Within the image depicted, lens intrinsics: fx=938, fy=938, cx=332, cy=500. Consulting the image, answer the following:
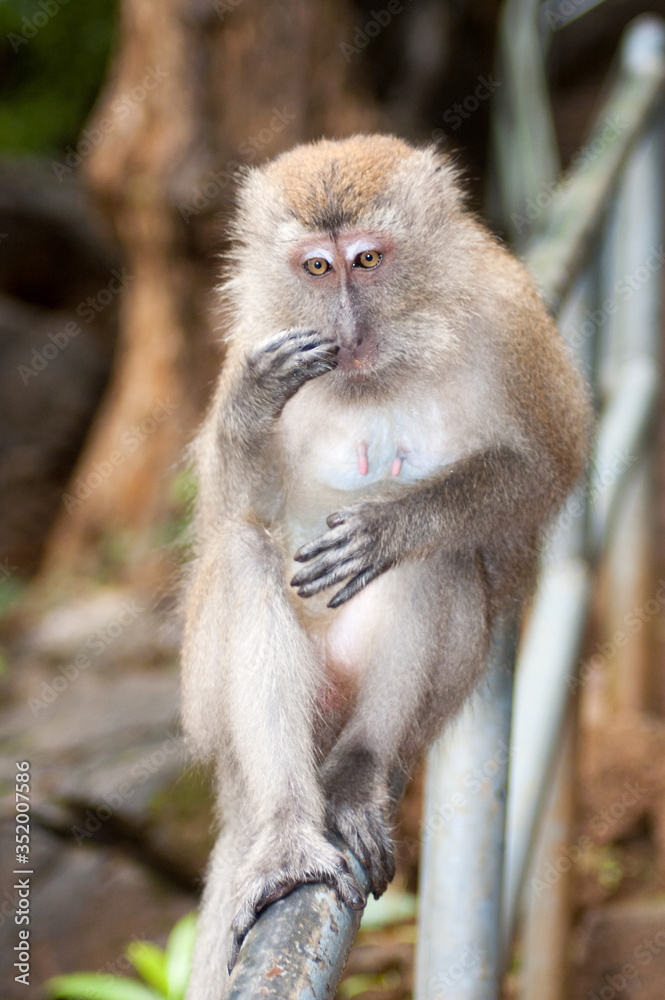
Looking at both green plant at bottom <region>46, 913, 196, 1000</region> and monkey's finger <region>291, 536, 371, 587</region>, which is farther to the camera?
green plant at bottom <region>46, 913, 196, 1000</region>

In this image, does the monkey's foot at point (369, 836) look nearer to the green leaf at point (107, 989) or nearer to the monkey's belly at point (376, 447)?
the monkey's belly at point (376, 447)

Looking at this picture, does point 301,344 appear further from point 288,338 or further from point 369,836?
point 369,836

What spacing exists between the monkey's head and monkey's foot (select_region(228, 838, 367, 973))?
1.17m

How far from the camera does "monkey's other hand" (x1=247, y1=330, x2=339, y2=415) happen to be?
2.22 meters

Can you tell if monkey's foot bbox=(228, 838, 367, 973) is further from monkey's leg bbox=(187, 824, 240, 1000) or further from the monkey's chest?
the monkey's chest

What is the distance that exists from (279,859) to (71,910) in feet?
10.2

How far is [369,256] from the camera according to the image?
7.68 feet

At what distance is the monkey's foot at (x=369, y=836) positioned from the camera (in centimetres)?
193

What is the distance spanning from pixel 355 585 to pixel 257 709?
0.35 metres

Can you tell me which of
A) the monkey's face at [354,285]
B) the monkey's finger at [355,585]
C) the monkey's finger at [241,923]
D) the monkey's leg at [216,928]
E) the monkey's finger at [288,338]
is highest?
the monkey's face at [354,285]

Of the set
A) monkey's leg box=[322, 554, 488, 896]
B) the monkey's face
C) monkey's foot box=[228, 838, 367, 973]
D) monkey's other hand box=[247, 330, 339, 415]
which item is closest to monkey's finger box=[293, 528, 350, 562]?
monkey's leg box=[322, 554, 488, 896]

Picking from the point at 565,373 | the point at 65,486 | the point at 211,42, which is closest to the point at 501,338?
the point at 565,373

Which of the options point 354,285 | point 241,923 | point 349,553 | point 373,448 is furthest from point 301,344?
point 241,923

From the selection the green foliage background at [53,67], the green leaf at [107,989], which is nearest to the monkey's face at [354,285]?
the green leaf at [107,989]
